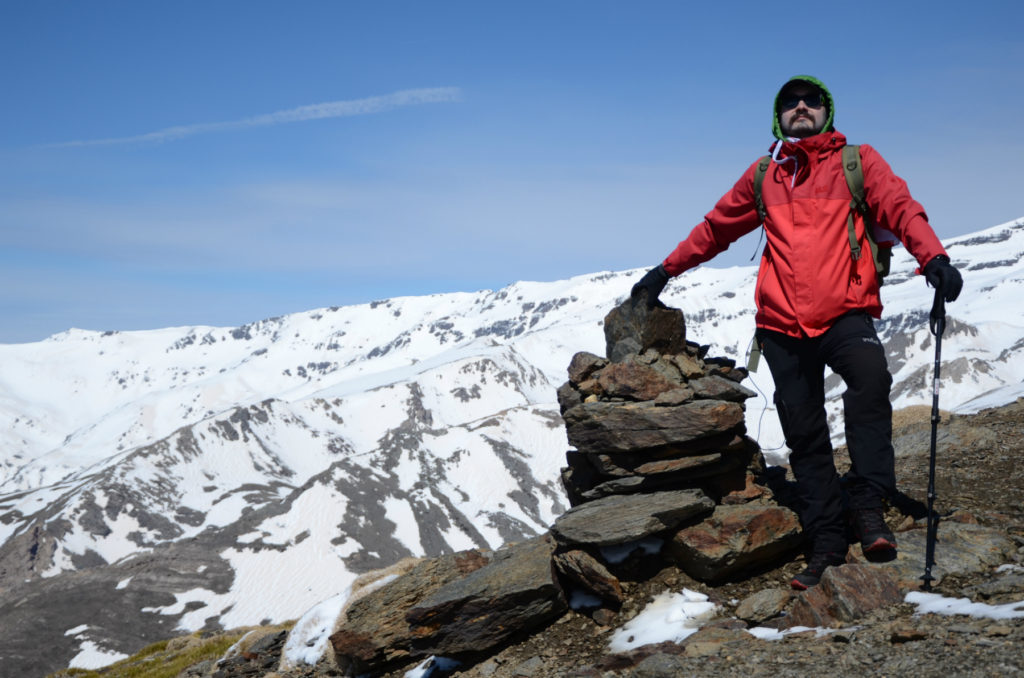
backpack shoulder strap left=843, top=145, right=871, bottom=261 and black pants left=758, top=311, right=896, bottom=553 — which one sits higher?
backpack shoulder strap left=843, top=145, right=871, bottom=261

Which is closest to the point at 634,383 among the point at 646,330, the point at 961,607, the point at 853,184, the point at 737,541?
the point at 646,330

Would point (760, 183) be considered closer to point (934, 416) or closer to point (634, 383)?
point (934, 416)

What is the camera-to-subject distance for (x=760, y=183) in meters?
9.24

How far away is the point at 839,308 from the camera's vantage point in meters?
8.43

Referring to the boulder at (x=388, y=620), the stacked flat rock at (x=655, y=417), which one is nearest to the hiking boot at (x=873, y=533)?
the stacked flat rock at (x=655, y=417)

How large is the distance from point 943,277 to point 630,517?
17.3 ft

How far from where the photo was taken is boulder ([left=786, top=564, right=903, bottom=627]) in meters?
A: 7.55

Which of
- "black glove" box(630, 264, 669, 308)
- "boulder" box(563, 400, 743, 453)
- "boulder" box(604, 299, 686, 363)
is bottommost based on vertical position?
"boulder" box(563, 400, 743, 453)

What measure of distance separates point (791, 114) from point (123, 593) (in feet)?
592

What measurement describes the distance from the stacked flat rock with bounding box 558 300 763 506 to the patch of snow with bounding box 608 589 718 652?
1.95 meters

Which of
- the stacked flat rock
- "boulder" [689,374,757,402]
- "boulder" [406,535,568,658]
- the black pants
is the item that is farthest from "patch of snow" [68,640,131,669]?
the black pants

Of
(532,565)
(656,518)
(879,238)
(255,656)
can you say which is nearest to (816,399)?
(879,238)

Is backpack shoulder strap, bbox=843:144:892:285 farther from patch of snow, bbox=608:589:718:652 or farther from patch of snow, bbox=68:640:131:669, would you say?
patch of snow, bbox=68:640:131:669

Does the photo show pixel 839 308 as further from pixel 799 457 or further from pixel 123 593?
pixel 123 593
